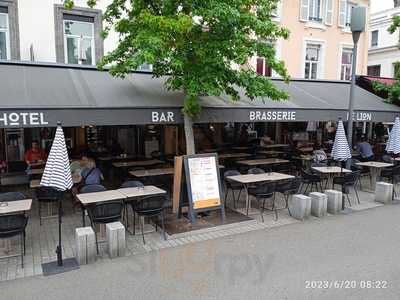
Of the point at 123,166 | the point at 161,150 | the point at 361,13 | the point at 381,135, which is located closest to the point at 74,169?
the point at 123,166

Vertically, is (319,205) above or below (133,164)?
below

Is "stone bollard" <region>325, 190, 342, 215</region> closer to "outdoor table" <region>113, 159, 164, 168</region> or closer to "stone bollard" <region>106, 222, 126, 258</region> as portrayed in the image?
"stone bollard" <region>106, 222, 126, 258</region>

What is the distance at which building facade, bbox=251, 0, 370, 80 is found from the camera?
16.4 m

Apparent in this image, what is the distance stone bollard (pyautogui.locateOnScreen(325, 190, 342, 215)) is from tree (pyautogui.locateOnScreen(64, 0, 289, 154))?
3.11 m

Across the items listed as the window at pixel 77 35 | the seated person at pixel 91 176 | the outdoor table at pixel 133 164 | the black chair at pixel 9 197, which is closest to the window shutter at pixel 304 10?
the window at pixel 77 35

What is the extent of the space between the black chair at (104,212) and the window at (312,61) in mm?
13607

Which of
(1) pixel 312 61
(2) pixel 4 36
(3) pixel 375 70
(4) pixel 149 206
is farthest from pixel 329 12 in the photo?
(3) pixel 375 70

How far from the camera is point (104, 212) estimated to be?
679cm

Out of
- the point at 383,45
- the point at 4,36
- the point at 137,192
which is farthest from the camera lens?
the point at 383,45

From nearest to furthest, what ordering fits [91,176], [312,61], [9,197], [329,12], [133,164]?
[9,197], [91,176], [133,164], [329,12], [312,61]

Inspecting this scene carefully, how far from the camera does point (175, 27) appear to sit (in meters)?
7.01

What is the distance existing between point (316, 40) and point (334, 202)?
10.9 m

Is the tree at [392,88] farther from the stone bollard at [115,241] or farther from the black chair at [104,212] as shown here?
the stone bollard at [115,241]

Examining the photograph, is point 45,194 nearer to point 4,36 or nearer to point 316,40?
point 4,36
